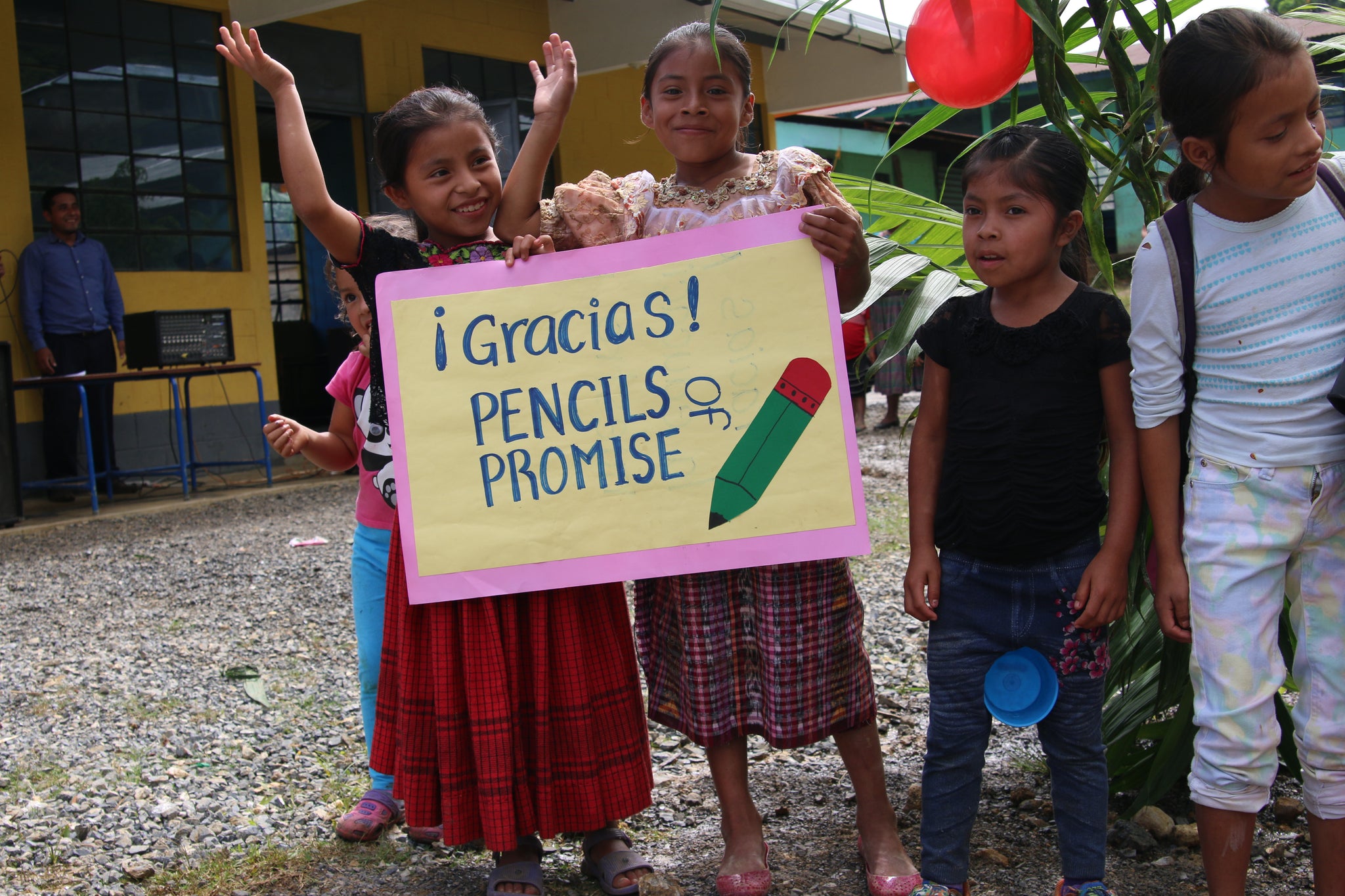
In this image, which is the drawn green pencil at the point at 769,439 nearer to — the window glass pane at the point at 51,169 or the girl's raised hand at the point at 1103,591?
the girl's raised hand at the point at 1103,591

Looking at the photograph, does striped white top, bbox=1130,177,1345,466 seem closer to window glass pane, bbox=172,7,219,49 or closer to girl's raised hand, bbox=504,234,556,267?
girl's raised hand, bbox=504,234,556,267

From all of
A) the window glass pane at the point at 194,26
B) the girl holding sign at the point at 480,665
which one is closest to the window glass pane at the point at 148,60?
the window glass pane at the point at 194,26

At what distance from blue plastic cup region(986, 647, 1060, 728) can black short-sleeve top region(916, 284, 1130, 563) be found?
17cm

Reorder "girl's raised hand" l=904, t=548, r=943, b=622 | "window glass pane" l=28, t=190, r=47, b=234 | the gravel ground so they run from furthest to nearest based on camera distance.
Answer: "window glass pane" l=28, t=190, r=47, b=234, the gravel ground, "girl's raised hand" l=904, t=548, r=943, b=622

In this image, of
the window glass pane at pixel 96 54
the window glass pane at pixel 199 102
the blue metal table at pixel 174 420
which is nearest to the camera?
the blue metal table at pixel 174 420

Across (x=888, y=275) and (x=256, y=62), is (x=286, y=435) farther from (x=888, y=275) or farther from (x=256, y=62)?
(x=888, y=275)

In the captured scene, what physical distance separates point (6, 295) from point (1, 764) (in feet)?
16.1

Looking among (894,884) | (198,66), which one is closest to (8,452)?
(198,66)

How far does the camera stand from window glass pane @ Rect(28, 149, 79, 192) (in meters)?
6.93

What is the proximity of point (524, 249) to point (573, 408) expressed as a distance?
29cm

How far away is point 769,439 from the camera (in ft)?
6.34

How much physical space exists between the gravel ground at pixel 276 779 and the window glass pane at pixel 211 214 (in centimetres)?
381

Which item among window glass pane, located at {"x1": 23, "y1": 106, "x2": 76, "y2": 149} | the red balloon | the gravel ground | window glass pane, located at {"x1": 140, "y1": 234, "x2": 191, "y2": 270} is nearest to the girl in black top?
the red balloon

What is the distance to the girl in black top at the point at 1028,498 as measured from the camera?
176 cm
